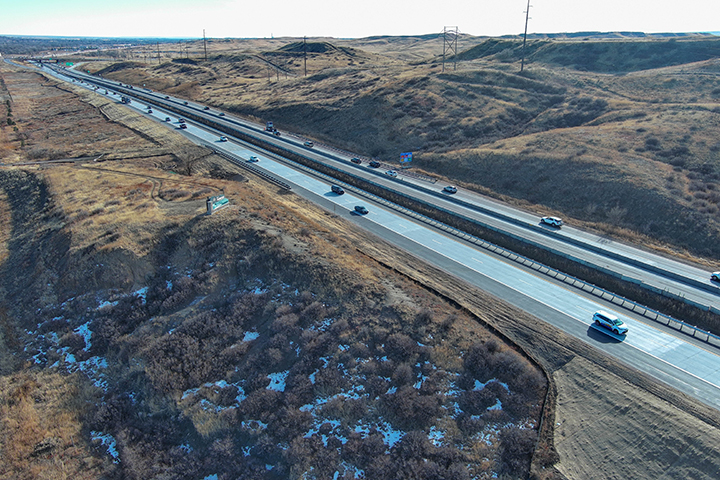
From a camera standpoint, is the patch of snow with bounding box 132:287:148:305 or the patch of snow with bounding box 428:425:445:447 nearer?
the patch of snow with bounding box 428:425:445:447

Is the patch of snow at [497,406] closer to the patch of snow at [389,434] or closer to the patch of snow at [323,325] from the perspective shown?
the patch of snow at [389,434]

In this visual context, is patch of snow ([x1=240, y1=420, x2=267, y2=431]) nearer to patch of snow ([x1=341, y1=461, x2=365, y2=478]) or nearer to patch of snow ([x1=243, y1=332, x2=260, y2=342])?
patch of snow ([x1=341, y1=461, x2=365, y2=478])

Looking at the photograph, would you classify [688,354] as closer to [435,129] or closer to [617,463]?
[617,463]

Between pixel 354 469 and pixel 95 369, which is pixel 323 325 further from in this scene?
pixel 95 369

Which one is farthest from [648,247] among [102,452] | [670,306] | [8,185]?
[8,185]

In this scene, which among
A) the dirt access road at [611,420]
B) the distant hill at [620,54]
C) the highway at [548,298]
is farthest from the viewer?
the distant hill at [620,54]

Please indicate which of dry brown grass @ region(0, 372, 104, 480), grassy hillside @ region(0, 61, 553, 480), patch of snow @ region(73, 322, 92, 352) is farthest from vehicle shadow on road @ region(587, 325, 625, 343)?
patch of snow @ region(73, 322, 92, 352)

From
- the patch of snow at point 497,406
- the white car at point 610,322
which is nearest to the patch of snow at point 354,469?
the patch of snow at point 497,406
